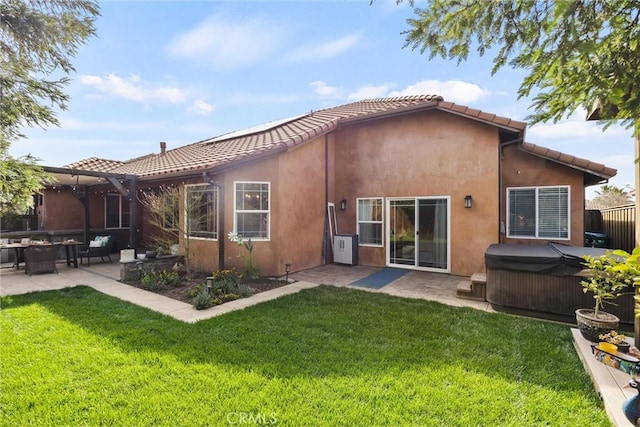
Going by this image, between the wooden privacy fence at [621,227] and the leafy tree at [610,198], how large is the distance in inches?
546

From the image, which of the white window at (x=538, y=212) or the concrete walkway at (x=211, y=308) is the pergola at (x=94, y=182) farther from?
the white window at (x=538, y=212)

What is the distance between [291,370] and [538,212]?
860cm

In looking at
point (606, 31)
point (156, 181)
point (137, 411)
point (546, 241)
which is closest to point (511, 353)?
point (606, 31)

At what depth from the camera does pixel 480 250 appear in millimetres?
8742

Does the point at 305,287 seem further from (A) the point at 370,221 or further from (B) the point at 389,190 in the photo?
(B) the point at 389,190

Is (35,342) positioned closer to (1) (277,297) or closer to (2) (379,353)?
(1) (277,297)

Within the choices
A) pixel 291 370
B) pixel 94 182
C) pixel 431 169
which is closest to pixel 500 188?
pixel 431 169

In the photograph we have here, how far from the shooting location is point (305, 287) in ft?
25.3

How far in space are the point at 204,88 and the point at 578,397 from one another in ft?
44.4

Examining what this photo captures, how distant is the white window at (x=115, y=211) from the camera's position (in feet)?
46.3

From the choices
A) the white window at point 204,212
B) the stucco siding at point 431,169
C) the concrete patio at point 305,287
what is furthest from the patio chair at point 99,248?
the stucco siding at point 431,169

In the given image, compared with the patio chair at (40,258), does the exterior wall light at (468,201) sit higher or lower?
higher

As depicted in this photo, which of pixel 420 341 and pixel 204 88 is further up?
pixel 204 88

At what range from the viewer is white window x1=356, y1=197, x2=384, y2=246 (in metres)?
10.5
